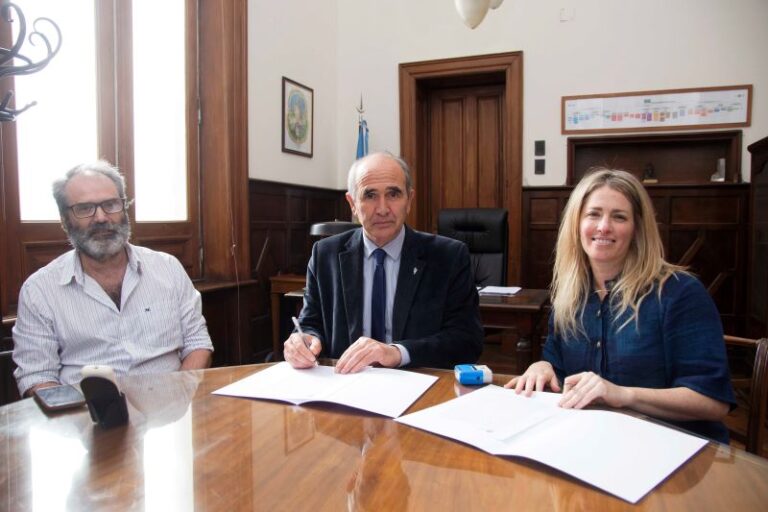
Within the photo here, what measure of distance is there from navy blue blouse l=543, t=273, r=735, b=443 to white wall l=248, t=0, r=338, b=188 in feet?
9.49

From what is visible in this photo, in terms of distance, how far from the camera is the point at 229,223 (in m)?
3.48

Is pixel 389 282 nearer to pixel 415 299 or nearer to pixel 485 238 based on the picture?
pixel 415 299

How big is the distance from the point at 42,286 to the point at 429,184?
156 inches

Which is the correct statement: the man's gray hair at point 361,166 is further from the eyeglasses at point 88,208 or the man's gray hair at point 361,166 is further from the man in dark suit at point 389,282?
the eyeglasses at point 88,208

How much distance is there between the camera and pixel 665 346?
127 cm

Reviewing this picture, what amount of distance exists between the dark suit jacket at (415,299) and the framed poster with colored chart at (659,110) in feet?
10.7

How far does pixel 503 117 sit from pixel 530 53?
2.02ft

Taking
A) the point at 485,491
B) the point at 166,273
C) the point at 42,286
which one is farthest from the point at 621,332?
the point at 42,286

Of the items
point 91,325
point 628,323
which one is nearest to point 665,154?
point 628,323

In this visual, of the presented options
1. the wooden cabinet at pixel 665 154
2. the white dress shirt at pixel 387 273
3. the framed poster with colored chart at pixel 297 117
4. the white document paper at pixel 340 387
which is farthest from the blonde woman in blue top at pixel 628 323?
the wooden cabinet at pixel 665 154

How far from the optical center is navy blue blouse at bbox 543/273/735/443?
1179mm

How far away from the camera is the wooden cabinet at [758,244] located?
3264 millimetres

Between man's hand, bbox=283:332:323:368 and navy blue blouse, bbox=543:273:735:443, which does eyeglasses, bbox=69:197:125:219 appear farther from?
navy blue blouse, bbox=543:273:735:443

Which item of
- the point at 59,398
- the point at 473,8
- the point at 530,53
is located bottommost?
the point at 59,398
